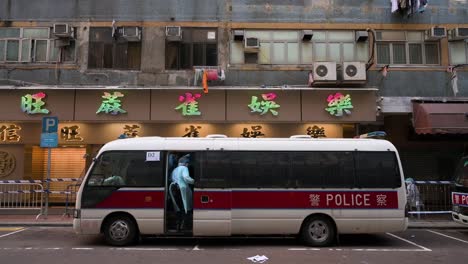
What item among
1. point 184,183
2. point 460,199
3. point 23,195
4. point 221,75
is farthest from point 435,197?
point 23,195

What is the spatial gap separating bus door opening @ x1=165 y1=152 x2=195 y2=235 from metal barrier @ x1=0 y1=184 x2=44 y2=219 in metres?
6.98

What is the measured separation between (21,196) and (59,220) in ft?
6.63

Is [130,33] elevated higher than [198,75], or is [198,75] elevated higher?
[130,33]

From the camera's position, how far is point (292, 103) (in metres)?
17.3

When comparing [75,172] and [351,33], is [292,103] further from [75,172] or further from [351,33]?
[75,172]

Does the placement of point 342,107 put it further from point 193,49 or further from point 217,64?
point 193,49

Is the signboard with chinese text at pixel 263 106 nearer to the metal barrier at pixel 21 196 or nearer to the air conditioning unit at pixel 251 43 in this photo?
the air conditioning unit at pixel 251 43

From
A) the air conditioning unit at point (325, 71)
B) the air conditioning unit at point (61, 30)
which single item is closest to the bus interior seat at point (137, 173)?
the air conditioning unit at point (325, 71)

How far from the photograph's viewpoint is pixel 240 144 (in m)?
11.4

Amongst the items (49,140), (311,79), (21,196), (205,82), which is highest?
(311,79)

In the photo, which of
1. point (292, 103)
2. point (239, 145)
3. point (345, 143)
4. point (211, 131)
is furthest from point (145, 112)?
point (345, 143)

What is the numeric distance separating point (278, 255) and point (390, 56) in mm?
11023

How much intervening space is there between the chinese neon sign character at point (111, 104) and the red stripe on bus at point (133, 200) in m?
6.63

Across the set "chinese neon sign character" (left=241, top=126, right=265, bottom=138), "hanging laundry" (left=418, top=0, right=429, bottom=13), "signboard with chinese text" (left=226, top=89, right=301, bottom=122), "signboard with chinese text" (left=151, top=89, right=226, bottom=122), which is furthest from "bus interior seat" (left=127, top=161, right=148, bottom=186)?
"hanging laundry" (left=418, top=0, right=429, bottom=13)
